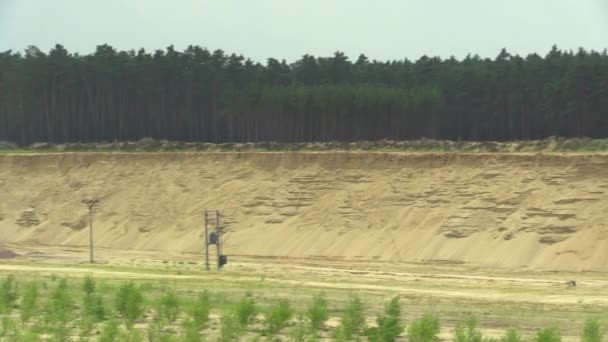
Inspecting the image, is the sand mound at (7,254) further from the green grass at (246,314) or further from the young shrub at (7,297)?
the young shrub at (7,297)

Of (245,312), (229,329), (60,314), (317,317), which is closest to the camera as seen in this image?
(229,329)

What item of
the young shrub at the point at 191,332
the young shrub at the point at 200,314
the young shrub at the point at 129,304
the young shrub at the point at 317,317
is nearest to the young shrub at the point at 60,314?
the young shrub at the point at 129,304

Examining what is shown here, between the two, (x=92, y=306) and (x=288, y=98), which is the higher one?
(x=288, y=98)

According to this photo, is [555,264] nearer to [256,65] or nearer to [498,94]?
[498,94]

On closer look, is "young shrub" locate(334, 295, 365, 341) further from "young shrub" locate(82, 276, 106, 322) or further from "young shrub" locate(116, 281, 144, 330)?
"young shrub" locate(82, 276, 106, 322)

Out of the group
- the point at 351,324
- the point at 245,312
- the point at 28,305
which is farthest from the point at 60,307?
the point at 351,324

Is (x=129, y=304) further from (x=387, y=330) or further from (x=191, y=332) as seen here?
(x=387, y=330)
